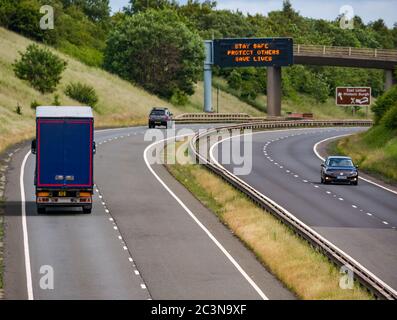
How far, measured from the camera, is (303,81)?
17375cm

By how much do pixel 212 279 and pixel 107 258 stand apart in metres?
4.65

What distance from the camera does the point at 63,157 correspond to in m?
45.2

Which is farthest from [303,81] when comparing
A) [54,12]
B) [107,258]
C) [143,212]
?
[107,258]

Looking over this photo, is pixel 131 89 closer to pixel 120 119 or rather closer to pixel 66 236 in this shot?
pixel 120 119

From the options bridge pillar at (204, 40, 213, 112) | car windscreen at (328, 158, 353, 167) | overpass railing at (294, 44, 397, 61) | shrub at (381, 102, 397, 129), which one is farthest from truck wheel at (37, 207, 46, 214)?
overpass railing at (294, 44, 397, 61)

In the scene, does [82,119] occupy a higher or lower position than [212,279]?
higher

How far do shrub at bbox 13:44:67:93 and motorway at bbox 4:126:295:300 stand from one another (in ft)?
189

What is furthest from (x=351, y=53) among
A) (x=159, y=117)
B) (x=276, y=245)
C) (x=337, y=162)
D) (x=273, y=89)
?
(x=276, y=245)

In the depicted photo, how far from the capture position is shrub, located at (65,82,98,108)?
11644 centimetres

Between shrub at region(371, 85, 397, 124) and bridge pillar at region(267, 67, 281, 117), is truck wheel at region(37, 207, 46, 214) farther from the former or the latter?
bridge pillar at region(267, 67, 281, 117)

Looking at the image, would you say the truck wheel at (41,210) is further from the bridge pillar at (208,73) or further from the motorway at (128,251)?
the bridge pillar at (208,73)

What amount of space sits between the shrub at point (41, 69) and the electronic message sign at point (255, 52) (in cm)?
1954

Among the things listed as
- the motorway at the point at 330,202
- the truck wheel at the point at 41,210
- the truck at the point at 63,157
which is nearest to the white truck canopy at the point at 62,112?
the truck at the point at 63,157

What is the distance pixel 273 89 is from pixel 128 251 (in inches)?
3669
